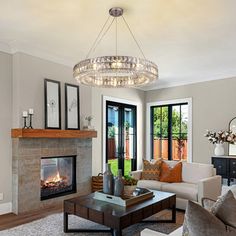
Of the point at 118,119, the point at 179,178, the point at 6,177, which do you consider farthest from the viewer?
the point at 118,119

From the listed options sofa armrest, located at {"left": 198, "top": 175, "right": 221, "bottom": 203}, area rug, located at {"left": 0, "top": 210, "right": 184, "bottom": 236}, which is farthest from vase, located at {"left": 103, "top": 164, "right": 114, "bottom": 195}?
sofa armrest, located at {"left": 198, "top": 175, "right": 221, "bottom": 203}

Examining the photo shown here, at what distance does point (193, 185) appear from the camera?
4391 mm

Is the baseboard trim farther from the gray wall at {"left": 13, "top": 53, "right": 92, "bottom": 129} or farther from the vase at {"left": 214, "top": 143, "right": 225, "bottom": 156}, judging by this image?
the vase at {"left": 214, "top": 143, "right": 225, "bottom": 156}

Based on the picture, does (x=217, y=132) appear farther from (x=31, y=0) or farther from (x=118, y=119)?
(x=31, y=0)

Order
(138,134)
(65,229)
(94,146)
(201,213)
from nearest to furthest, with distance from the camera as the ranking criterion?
(201,213) → (65,229) → (94,146) → (138,134)

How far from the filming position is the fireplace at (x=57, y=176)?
4.66 meters

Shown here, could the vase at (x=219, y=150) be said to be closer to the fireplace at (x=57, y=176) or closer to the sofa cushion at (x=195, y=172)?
the sofa cushion at (x=195, y=172)

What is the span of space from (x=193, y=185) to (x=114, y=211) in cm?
202

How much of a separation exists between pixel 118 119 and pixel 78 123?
1747mm

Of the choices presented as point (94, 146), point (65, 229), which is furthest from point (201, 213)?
point (94, 146)

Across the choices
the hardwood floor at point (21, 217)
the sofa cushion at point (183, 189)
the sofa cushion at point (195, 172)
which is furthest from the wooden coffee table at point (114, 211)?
the sofa cushion at point (195, 172)

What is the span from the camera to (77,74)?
10.9ft

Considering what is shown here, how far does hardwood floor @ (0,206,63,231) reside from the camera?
365 centimetres

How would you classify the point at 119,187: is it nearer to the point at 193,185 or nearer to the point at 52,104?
the point at 193,185
